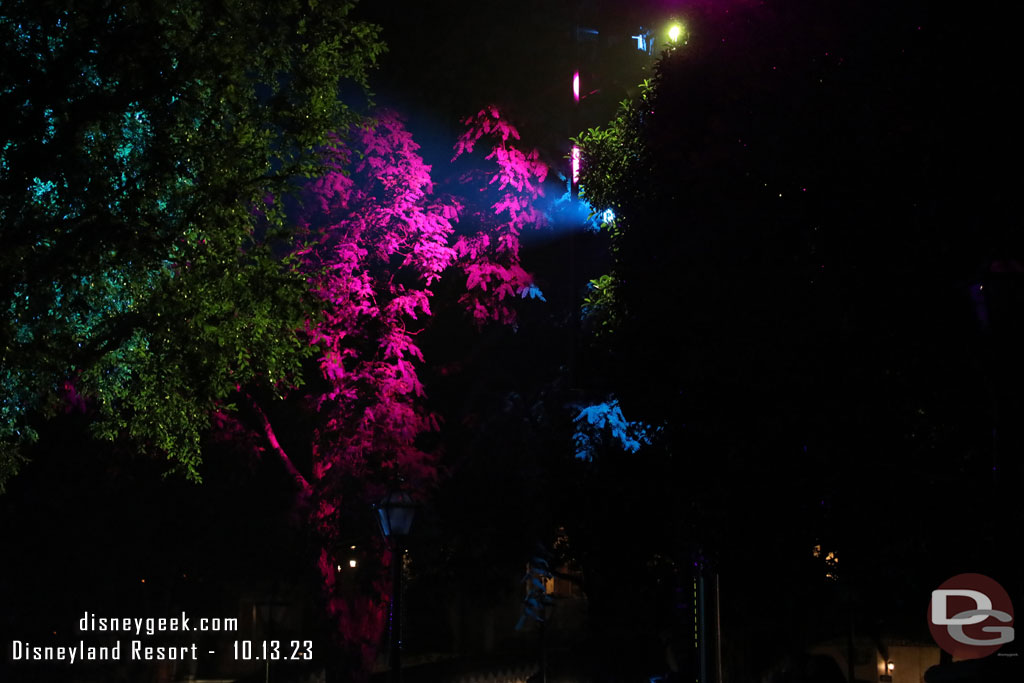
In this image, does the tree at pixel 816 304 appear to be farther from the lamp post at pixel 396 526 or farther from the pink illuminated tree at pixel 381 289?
the pink illuminated tree at pixel 381 289

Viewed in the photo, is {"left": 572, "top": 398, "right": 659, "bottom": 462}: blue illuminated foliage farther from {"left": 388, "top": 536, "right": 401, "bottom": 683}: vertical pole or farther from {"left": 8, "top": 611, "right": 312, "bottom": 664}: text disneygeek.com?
{"left": 8, "top": 611, "right": 312, "bottom": 664}: text disneygeek.com

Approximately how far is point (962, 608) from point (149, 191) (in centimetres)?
1146

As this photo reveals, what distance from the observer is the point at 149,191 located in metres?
13.2

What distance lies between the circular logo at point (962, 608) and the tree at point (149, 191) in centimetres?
903

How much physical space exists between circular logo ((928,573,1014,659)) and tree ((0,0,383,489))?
903 centimetres

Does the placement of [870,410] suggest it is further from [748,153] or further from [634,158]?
[634,158]

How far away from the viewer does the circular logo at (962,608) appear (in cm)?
1171

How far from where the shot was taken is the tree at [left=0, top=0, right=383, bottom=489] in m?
12.7

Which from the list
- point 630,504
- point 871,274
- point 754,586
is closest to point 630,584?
point 630,504

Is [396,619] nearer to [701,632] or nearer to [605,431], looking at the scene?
[605,431]

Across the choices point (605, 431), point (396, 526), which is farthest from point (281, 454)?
point (605, 431)

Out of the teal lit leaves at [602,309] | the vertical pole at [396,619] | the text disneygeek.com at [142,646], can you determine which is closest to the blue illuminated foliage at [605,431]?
the teal lit leaves at [602,309]

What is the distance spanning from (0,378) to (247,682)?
27.2 meters

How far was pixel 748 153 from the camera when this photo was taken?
13.1m
